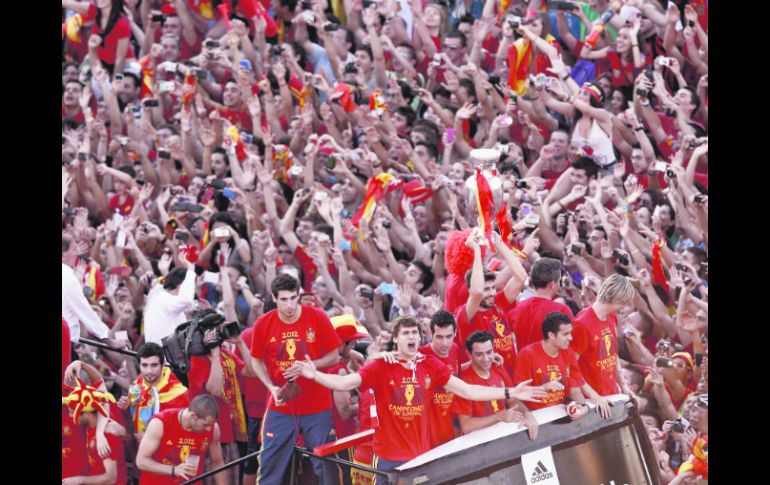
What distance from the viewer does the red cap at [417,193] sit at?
459 inches

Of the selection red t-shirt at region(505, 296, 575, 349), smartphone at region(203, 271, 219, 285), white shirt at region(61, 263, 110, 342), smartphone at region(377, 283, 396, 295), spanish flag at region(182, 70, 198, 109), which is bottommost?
red t-shirt at region(505, 296, 575, 349)

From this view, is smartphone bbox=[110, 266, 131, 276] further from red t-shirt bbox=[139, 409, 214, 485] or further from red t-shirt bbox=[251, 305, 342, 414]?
red t-shirt bbox=[251, 305, 342, 414]

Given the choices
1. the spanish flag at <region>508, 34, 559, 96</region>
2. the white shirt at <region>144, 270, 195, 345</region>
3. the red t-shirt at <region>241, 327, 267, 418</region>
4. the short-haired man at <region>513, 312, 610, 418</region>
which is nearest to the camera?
the short-haired man at <region>513, 312, 610, 418</region>

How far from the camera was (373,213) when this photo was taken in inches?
449

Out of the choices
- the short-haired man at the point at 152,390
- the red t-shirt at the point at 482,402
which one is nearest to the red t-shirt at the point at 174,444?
the short-haired man at the point at 152,390

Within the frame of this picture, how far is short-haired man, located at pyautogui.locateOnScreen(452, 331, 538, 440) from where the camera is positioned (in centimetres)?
804

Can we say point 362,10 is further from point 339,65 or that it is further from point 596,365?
point 596,365

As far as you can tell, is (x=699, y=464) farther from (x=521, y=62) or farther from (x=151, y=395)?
(x=521, y=62)

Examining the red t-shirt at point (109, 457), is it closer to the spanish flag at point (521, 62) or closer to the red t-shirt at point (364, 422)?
the red t-shirt at point (364, 422)

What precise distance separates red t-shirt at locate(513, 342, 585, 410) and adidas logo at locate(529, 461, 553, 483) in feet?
1.73

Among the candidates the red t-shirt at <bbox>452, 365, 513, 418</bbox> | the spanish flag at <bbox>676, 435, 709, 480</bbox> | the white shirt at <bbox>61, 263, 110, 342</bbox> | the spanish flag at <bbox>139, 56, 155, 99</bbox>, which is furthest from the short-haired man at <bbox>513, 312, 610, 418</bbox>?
the spanish flag at <bbox>139, 56, 155, 99</bbox>

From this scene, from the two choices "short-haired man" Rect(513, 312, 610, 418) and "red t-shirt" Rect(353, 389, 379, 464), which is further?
"short-haired man" Rect(513, 312, 610, 418)

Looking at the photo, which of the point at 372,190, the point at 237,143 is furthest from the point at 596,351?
the point at 237,143

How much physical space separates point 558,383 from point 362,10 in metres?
6.14
